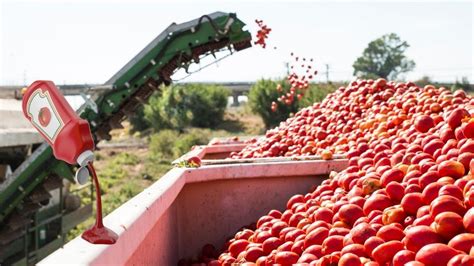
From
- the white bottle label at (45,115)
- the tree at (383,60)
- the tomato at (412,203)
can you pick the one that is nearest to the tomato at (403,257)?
the tomato at (412,203)

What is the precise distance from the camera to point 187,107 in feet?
136

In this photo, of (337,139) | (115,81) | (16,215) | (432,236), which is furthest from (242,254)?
(16,215)

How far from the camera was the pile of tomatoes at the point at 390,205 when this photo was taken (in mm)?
2176

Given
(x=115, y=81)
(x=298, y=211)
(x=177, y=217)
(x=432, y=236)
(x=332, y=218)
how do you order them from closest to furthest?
(x=432, y=236)
(x=332, y=218)
(x=298, y=211)
(x=177, y=217)
(x=115, y=81)

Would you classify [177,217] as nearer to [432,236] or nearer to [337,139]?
[337,139]

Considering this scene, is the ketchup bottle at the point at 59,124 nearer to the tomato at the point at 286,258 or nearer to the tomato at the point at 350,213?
the tomato at the point at 286,258

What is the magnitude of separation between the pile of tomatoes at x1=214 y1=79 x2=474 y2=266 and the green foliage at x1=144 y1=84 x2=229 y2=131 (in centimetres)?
3532

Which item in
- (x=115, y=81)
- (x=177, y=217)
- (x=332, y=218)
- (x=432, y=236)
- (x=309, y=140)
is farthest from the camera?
(x=115, y=81)

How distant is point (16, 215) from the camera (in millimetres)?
7328

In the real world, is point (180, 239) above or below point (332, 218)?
below

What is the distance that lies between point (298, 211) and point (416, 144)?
84 cm

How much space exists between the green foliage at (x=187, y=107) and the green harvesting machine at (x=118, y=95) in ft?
104

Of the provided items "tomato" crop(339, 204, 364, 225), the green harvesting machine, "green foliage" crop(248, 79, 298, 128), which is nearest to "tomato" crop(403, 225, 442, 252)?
"tomato" crop(339, 204, 364, 225)

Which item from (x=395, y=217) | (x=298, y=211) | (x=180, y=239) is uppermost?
(x=395, y=217)
